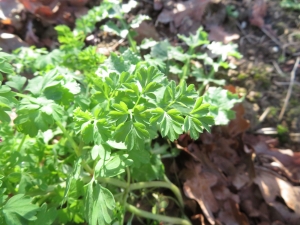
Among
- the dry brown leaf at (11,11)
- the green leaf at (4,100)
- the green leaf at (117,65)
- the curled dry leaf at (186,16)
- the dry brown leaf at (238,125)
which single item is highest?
the green leaf at (4,100)

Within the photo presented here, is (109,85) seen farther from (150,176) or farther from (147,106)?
(150,176)

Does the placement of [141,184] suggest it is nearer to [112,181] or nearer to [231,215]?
[112,181]

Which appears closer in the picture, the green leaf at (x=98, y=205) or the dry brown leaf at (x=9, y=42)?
the green leaf at (x=98, y=205)

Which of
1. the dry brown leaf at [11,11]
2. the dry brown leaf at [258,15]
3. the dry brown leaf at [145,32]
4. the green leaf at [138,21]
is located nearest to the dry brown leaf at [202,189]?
the green leaf at [138,21]

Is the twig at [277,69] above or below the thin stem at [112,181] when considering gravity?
below

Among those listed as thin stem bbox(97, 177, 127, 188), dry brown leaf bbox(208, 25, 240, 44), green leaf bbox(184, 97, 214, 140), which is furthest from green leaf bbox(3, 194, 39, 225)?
dry brown leaf bbox(208, 25, 240, 44)

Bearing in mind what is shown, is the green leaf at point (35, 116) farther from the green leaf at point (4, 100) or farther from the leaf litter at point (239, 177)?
the leaf litter at point (239, 177)

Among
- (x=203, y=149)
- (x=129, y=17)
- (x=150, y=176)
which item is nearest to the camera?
(x=150, y=176)

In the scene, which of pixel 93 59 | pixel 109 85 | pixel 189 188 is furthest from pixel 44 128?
pixel 189 188
